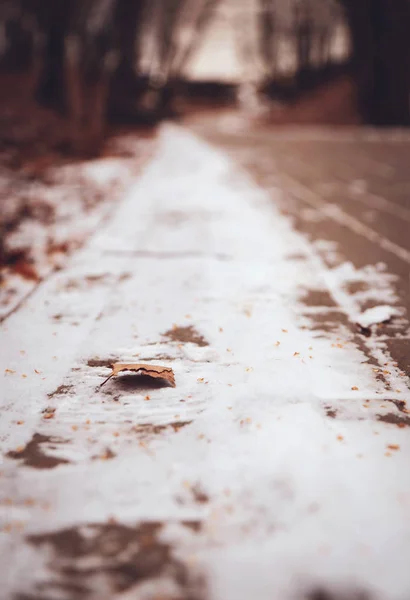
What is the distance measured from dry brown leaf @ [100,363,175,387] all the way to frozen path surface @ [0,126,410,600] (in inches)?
2.7

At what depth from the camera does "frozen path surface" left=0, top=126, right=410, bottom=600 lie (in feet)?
5.77

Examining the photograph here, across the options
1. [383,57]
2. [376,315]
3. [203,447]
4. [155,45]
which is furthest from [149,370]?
[155,45]

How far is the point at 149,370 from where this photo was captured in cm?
290

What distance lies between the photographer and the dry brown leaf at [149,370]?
288cm

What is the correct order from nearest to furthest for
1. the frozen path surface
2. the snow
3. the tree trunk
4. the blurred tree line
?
the frozen path surface → the snow → the blurred tree line → the tree trunk

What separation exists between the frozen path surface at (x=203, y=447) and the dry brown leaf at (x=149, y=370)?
7 cm

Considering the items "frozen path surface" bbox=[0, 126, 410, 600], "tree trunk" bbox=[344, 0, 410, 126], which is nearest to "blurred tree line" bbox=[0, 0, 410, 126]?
"tree trunk" bbox=[344, 0, 410, 126]

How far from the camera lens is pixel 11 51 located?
3803 centimetres

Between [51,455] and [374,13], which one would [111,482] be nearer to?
[51,455]

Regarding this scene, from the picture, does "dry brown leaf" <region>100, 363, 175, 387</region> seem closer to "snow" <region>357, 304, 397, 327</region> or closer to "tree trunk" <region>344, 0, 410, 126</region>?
"snow" <region>357, 304, 397, 327</region>

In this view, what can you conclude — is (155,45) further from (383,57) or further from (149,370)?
(149,370)

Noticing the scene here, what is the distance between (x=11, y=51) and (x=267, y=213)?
1500 inches

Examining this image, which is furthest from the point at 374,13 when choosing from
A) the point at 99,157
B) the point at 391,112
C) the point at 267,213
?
the point at 267,213

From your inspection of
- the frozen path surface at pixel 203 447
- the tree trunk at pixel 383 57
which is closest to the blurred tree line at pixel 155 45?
the tree trunk at pixel 383 57
